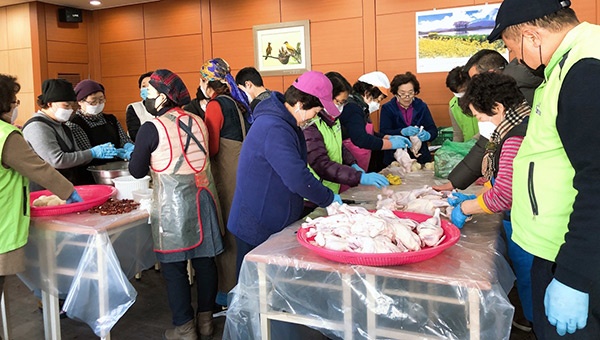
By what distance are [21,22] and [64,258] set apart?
19.9 feet

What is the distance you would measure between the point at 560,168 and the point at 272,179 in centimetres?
111

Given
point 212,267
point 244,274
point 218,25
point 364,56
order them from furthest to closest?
point 218,25 → point 364,56 → point 212,267 → point 244,274

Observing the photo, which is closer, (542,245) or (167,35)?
(542,245)

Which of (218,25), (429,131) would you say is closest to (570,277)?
(429,131)

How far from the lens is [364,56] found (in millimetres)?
5762

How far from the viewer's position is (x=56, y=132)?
2859 mm

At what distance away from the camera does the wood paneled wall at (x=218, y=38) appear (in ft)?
18.2

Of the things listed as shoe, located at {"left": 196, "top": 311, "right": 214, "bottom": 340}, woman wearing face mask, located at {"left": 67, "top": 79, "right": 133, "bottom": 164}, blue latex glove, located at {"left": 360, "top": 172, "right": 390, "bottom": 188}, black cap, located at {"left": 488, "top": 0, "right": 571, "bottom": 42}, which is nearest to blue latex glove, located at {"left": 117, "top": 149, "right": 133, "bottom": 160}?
woman wearing face mask, located at {"left": 67, "top": 79, "right": 133, "bottom": 164}

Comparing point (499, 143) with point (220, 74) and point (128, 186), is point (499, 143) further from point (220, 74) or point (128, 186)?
point (128, 186)

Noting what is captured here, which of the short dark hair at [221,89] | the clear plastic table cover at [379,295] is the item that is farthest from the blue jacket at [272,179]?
the short dark hair at [221,89]

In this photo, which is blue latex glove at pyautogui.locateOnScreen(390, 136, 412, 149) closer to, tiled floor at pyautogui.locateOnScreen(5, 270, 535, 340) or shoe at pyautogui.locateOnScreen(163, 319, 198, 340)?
tiled floor at pyautogui.locateOnScreen(5, 270, 535, 340)

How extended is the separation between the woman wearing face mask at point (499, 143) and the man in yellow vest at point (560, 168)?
358 mm

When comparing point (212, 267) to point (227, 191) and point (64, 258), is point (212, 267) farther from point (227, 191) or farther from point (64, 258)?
point (64, 258)

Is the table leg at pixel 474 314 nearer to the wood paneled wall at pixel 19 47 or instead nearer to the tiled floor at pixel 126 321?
the tiled floor at pixel 126 321
